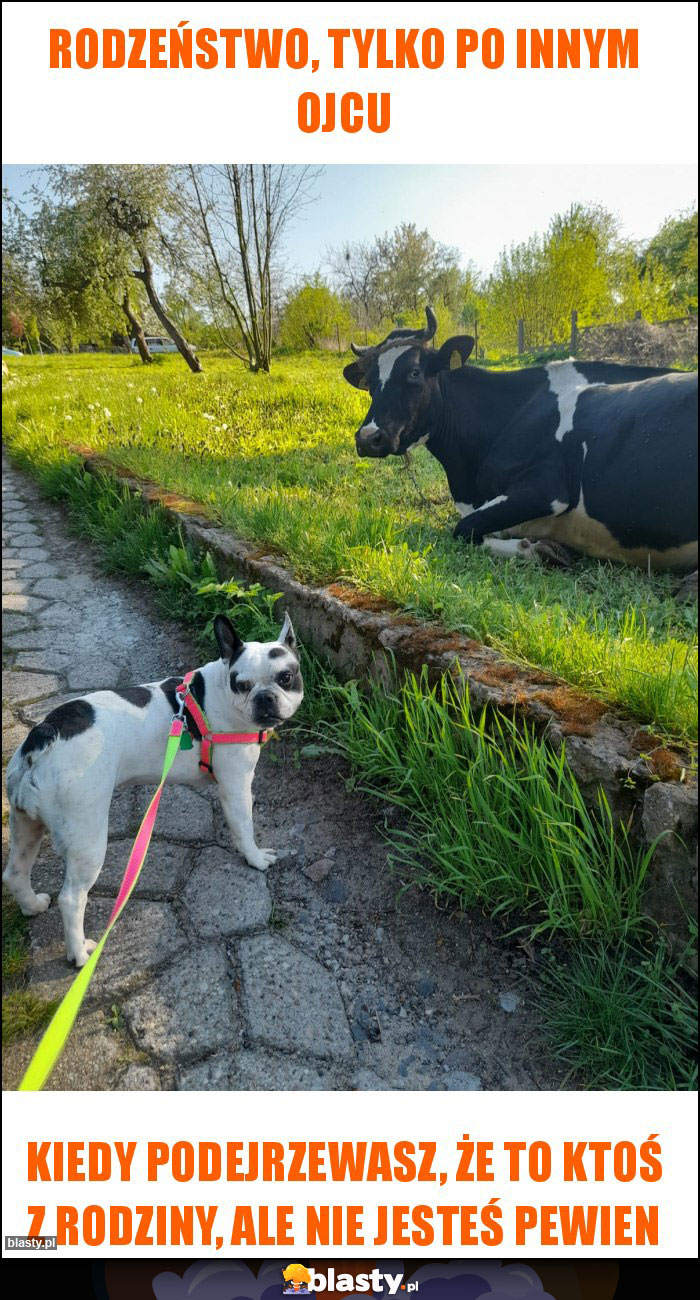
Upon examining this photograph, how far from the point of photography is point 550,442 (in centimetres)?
297

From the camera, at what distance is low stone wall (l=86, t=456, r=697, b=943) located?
154 cm

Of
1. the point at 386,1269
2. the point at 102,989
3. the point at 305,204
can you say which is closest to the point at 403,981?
the point at 386,1269

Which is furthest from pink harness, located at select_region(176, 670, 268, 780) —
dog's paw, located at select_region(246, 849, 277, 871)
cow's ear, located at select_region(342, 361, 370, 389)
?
cow's ear, located at select_region(342, 361, 370, 389)

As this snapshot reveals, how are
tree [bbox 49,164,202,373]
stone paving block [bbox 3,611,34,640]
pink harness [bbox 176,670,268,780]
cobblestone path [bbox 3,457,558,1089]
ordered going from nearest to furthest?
cobblestone path [bbox 3,457,558,1089] → pink harness [bbox 176,670,268,780] → tree [bbox 49,164,202,373] → stone paving block [bbox 3,611,34,640]

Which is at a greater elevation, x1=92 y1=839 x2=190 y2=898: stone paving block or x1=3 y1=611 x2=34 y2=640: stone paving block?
x1=3 y1=611 x2=34 y2=640: stone paving block

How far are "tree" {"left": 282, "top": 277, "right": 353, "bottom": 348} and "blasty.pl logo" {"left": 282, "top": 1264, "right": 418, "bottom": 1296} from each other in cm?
290

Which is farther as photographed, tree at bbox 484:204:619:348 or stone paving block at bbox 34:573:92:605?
stone paving block at bbox 34:573:92:605

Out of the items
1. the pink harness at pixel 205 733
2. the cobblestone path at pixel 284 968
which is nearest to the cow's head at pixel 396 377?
the pink harness at pixel 205 733

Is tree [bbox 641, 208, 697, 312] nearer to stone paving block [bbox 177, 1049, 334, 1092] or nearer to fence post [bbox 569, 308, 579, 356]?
fence post [bbox 569, 308, 579, 356]

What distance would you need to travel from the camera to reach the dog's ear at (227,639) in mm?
1891

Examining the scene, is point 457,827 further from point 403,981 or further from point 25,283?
point 25,283

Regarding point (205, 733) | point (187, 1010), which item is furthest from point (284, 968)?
point (205, 733)

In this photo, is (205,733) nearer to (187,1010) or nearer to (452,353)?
(187,1010)

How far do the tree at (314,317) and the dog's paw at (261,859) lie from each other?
221 cm
